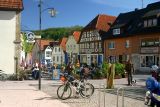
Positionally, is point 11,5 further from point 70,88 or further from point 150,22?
point 150,22

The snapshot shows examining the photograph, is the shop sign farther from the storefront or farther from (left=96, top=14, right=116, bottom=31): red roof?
(left=96, top=14, right=116, bottom=31): red roof

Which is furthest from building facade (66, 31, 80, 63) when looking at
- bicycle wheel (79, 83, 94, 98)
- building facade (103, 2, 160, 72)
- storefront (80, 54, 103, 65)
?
bicycle wheel (79, 83, 94, 98)

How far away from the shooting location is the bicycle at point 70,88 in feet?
58.8

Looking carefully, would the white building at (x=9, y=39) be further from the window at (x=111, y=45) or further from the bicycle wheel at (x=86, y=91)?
the window at (x=111, y=45)

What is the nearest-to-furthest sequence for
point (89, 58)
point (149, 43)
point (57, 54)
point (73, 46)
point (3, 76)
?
point (3, 76) < point (149, 43) < point (89, 58) < point (73, 46) < point (57, 54)

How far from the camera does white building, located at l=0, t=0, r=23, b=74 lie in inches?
1331

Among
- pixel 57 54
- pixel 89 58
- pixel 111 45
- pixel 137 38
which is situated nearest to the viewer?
pixel 137 38

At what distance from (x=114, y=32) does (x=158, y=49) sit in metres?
13.6

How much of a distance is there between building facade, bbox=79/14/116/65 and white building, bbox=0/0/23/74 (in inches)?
1301

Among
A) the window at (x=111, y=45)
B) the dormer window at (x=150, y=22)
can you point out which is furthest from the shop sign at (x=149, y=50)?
the window at (x=111, y=45)

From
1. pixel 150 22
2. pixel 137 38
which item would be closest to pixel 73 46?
pixel 137 38

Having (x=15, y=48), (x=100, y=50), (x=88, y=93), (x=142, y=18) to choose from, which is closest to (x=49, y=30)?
(x=100, y=50)

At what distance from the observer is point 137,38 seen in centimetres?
5597

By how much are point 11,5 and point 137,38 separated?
2599 centimetres
